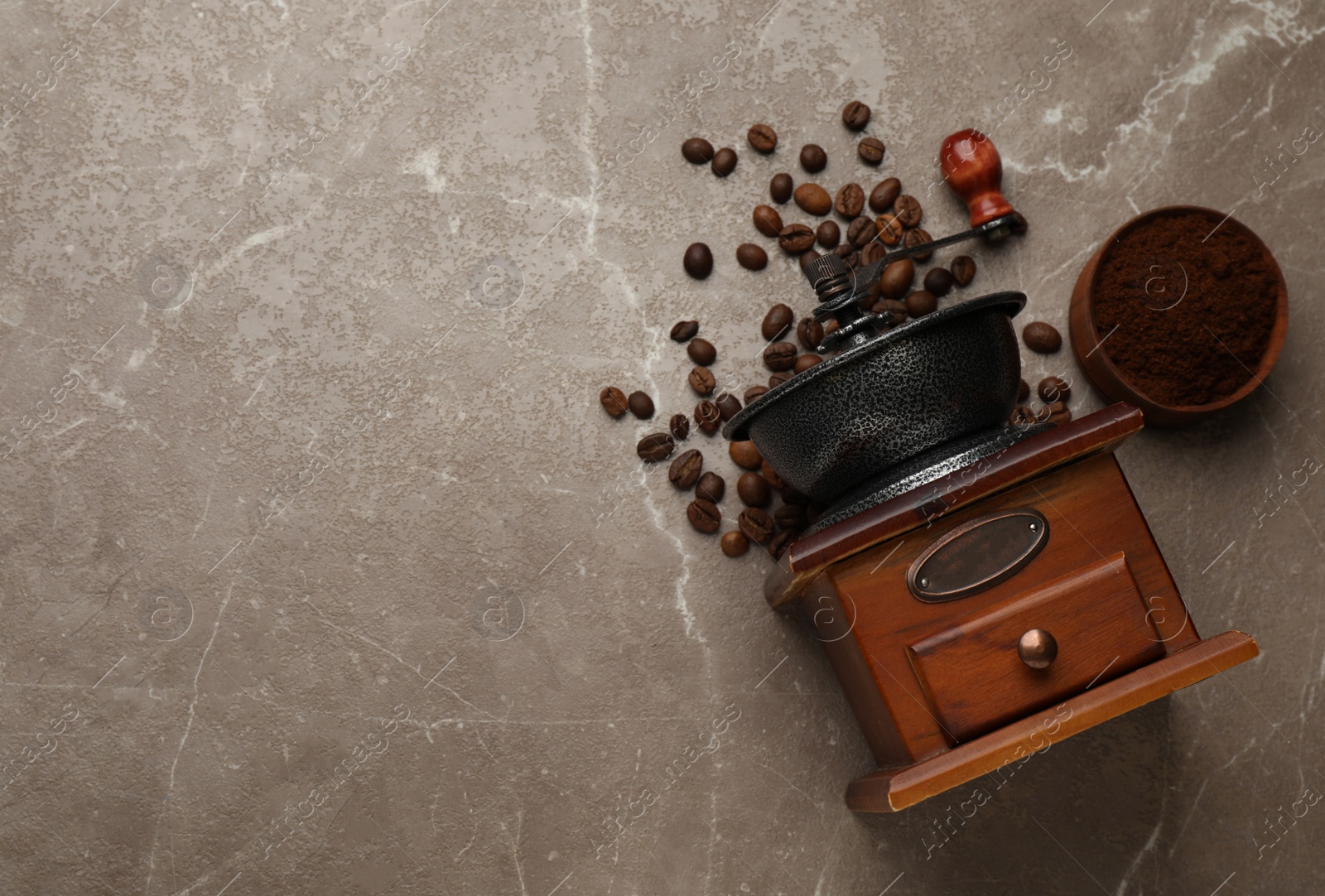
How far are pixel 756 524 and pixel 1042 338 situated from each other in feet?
2.01

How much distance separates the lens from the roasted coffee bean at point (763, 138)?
1648 mm

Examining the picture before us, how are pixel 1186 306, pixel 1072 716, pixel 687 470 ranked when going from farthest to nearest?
pixel 687 470, pixel 1186 306, pixel 1072 716

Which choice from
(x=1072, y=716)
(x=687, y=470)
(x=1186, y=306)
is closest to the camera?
(x=1072, y=716)

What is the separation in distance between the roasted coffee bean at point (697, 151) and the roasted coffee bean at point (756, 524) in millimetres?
645

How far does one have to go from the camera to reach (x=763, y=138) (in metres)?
1.65

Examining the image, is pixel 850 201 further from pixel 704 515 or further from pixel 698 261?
pixel 704 515

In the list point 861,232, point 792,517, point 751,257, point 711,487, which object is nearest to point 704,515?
point 711,487

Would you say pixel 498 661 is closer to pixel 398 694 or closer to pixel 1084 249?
pixel 398 694

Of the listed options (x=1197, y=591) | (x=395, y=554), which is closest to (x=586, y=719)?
(x=395, y=554)

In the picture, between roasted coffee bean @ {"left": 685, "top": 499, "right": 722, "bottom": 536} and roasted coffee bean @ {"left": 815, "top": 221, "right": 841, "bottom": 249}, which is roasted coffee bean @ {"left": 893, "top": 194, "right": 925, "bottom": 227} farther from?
roasted coffee bean @ {"left": 685, "top": 499, "right": 722, "bottom": 536}

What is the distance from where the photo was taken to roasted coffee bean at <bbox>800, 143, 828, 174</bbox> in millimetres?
1637

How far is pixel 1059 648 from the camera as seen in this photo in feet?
4.00

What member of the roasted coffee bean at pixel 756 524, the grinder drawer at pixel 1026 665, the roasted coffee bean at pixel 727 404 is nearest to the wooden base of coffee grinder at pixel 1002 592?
the grinder drawer at pixel 1026 665

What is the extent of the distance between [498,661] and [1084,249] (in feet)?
4.30
